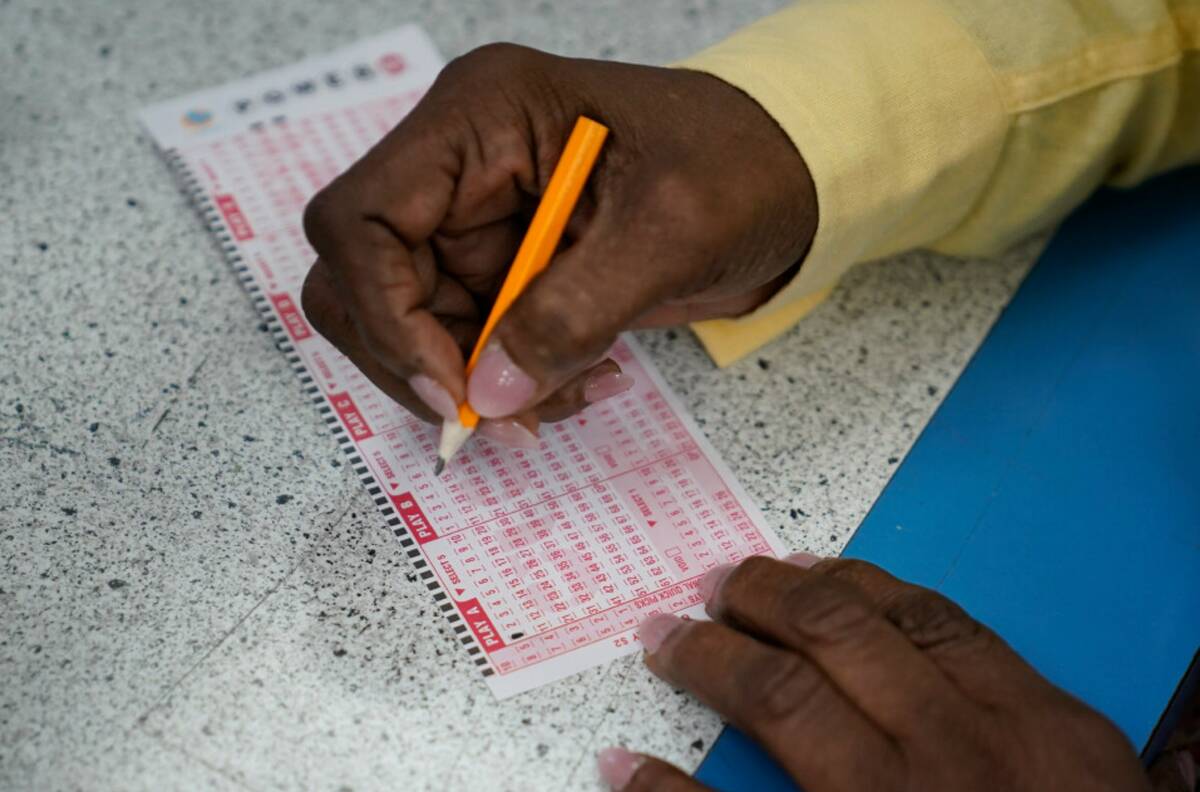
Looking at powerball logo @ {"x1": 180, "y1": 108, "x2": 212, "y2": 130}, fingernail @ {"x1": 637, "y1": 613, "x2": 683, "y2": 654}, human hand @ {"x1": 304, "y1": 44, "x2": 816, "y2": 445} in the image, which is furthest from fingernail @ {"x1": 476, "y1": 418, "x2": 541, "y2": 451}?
powerball logo @ {"x1": 180, "y1": 108, "x2": 212, "y2": 130}

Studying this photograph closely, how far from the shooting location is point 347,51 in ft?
3.23

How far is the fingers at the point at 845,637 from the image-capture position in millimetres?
588

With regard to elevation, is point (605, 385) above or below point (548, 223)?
below

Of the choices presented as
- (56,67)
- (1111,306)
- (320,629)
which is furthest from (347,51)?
(1111,306)

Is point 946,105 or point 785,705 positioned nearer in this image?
point 785,705

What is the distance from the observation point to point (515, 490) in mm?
741

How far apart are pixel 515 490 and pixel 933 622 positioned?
26 cm

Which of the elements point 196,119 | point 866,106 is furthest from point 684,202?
point 196,119

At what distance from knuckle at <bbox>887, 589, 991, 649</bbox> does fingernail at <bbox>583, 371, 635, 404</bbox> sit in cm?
21

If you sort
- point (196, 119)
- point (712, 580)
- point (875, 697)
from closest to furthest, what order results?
point (875, 697), point (712, 580), point (196, 119)

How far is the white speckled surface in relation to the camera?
0.63 meters

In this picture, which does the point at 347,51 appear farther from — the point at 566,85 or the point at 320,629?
the point at 320,629

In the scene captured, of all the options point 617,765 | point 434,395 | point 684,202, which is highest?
point 684,202

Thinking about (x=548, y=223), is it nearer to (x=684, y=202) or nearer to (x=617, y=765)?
(x=684, y=202)
